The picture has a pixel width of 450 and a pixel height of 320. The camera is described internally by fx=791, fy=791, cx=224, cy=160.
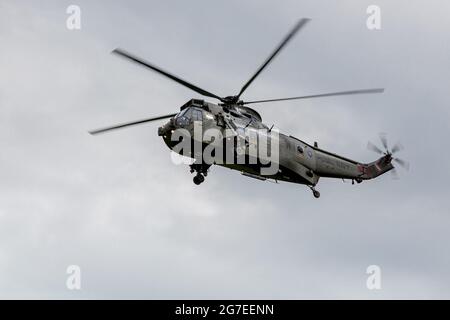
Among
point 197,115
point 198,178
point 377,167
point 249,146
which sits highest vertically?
point 197,115

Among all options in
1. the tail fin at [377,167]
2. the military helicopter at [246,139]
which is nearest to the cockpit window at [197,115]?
the military helicopter at [246,139]

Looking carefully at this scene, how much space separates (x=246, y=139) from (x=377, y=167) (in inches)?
549

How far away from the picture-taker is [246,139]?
4888cm

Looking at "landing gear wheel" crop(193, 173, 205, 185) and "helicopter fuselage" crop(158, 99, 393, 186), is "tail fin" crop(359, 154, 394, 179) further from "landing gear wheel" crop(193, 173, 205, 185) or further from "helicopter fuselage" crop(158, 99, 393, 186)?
"landing gear wheel" crop(193, 173, 205, 185)

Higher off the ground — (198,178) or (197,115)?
(197,115)

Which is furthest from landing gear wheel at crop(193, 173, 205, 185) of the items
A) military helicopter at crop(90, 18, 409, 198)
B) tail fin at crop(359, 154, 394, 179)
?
tail fin at crop(359, 154, 394, 179)

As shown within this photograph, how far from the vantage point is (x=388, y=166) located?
5900 centimetres

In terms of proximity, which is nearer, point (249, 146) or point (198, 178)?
point (198, 178)

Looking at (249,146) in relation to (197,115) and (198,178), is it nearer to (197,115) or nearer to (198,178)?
(198,178)

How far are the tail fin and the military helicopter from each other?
399mm

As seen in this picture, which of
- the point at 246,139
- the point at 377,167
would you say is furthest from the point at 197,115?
the point at 377,167

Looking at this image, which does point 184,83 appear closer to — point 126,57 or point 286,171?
point 126,57
